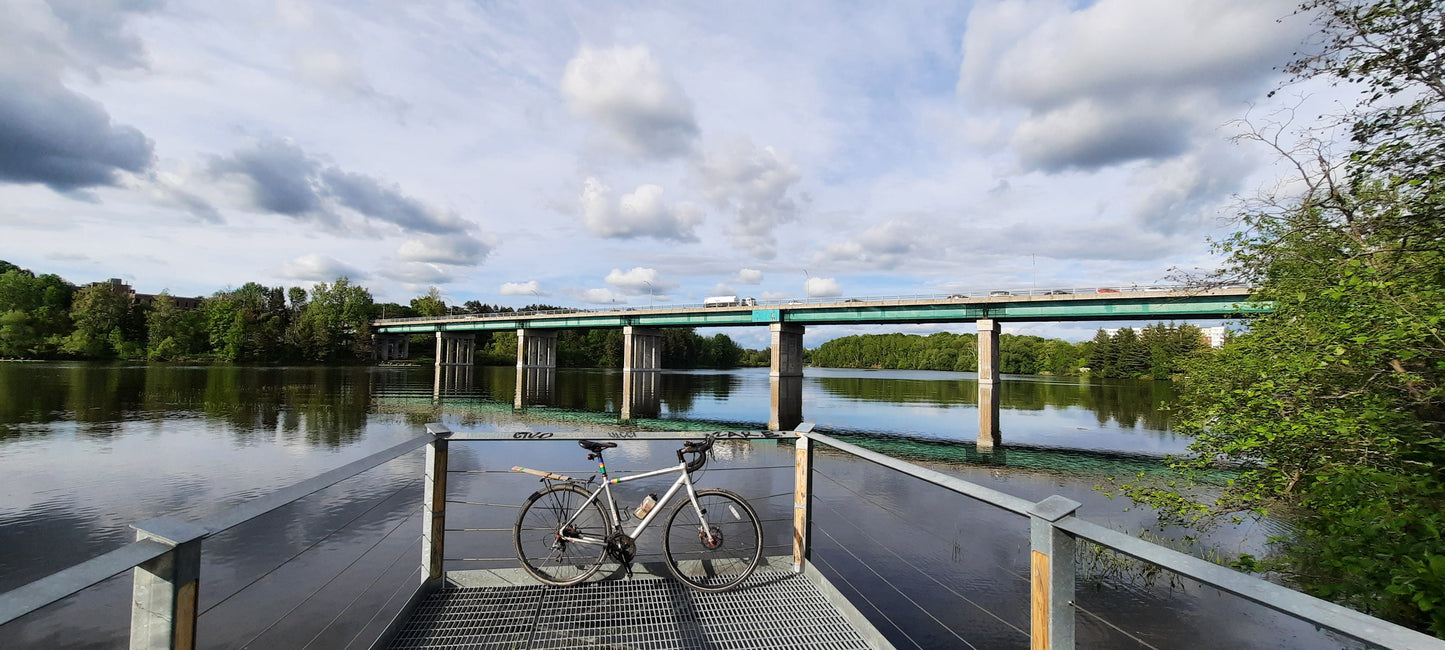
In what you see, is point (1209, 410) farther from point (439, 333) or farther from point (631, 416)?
point (439, 333)

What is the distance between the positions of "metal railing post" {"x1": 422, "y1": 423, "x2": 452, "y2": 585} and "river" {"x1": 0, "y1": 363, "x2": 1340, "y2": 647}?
1196mm

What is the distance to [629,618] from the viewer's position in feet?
16.3

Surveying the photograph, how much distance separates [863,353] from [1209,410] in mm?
177052

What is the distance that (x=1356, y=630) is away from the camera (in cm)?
155

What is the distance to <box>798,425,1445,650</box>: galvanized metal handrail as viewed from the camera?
1560 millimetres

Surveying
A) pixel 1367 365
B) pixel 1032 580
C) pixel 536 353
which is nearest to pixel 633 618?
pixel 1032 580

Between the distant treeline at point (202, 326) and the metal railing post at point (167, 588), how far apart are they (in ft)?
337

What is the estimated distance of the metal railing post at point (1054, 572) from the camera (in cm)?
259

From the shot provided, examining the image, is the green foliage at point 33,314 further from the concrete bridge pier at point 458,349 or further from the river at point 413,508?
the river at point 413,508

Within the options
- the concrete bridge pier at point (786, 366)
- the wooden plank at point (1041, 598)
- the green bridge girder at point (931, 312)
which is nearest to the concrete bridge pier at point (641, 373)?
the green bridge girder at point (931, 312)

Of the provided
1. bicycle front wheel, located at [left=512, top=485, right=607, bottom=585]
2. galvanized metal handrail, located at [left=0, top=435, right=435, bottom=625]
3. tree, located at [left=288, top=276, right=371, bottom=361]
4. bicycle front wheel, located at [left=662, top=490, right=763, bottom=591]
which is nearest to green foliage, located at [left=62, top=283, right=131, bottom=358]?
tree, located at [left=288, top=276, right=371, bottom=361]

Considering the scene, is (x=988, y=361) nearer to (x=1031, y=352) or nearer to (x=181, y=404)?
(x=181, y=404)

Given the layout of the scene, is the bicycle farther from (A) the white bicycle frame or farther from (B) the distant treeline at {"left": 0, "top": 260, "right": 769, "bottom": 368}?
(B) the distant treeline at {"left": 0, "top": 260, "right": 769, "bottom": 368}

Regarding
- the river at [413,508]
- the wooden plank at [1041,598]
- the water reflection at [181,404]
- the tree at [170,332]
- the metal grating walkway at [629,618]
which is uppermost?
the tree at [170,332]
